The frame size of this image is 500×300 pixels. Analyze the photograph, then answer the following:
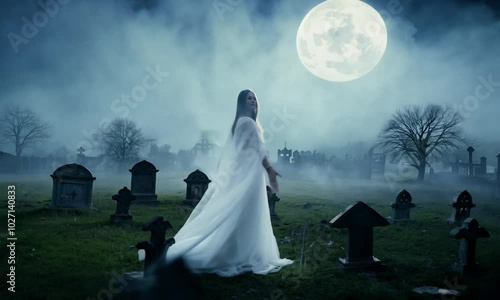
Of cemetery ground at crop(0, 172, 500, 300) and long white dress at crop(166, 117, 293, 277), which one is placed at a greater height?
long white dress at crop(166, 117, 293, 277)

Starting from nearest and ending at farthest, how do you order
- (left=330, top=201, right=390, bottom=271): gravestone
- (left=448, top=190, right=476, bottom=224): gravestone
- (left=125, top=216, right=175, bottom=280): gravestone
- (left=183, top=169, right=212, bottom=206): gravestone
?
1. (left=125, top=216, right=175, bottom=280): gravestone
2. (left=330, top=201, right=390, bottom=271): gravestone
3. (left=448, top=190, right=476, bottom=224): gravestone
4. (left=183, top=169, right=212, bottom=206): gravestone

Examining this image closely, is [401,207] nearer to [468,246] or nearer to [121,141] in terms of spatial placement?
[468,246]

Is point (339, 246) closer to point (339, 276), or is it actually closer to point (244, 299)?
point (339, 276)

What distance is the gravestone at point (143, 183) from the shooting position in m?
13.0

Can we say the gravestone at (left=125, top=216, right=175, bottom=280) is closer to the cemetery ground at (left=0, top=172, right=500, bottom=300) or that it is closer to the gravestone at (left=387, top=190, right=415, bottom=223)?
the cemetery ground at (left=0, top=172, right=500, bottom=300)

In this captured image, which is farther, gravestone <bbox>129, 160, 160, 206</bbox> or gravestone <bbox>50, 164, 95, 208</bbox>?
gravestone <bbox>129, 160, 160, 206</bbox>

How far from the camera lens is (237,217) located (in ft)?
15.0

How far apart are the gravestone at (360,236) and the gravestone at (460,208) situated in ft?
21.7

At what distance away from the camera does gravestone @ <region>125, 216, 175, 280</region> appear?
12.6ft

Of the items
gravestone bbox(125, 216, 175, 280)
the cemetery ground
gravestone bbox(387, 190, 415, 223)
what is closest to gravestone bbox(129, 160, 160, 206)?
the cemetery ground

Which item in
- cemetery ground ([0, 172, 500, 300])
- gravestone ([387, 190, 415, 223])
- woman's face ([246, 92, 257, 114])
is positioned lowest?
cemetery ground ([0, 172, 500, 300])

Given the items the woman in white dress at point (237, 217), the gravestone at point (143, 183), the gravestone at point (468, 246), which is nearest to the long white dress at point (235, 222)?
the woman in white dress at point (237, 217)

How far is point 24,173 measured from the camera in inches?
1332

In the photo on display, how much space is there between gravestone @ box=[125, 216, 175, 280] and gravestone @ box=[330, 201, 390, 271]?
2.53 m
